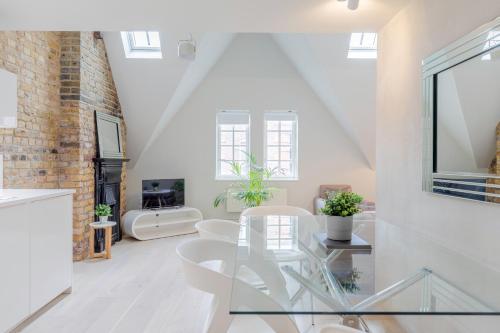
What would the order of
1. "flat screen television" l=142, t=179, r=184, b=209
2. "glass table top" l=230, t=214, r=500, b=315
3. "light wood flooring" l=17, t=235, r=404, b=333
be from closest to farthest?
"glass table top" l=230, t=214, r=500, b=315 < "light wood flooring" l=17, t=235, r=404, b=333 < "flat screen television" l=142, t=179, r=184, b=209

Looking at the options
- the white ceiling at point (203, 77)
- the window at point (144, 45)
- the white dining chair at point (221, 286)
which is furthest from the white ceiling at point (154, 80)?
the white dining chair at point (221, 286)

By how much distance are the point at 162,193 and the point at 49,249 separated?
2.92 metres

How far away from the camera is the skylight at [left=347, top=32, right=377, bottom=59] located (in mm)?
4801

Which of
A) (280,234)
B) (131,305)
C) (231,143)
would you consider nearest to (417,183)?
(280,234)

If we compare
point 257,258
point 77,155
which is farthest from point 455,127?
point 77,155

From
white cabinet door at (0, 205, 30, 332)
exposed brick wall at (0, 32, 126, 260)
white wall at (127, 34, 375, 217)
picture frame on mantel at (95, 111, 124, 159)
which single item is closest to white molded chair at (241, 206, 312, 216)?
white cabinet door at (0, 205, 30, 332)

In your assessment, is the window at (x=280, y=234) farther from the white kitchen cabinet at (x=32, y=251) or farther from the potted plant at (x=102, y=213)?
the potted plant at (x=102, y=213)

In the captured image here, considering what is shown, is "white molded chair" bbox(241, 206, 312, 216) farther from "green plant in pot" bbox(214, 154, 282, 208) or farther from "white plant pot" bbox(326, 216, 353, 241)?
"green plant in pot" bbox(214, 154, 282, 208)

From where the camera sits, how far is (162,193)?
18.8ft

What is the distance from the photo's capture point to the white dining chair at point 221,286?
3.59ft

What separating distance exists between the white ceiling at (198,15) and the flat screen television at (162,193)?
327cm

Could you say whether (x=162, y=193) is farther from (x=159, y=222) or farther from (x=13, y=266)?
(x=13, y=266)

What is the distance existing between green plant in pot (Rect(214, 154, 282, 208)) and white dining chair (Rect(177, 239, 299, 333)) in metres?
3.32

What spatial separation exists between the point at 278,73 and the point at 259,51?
21.0 inches
